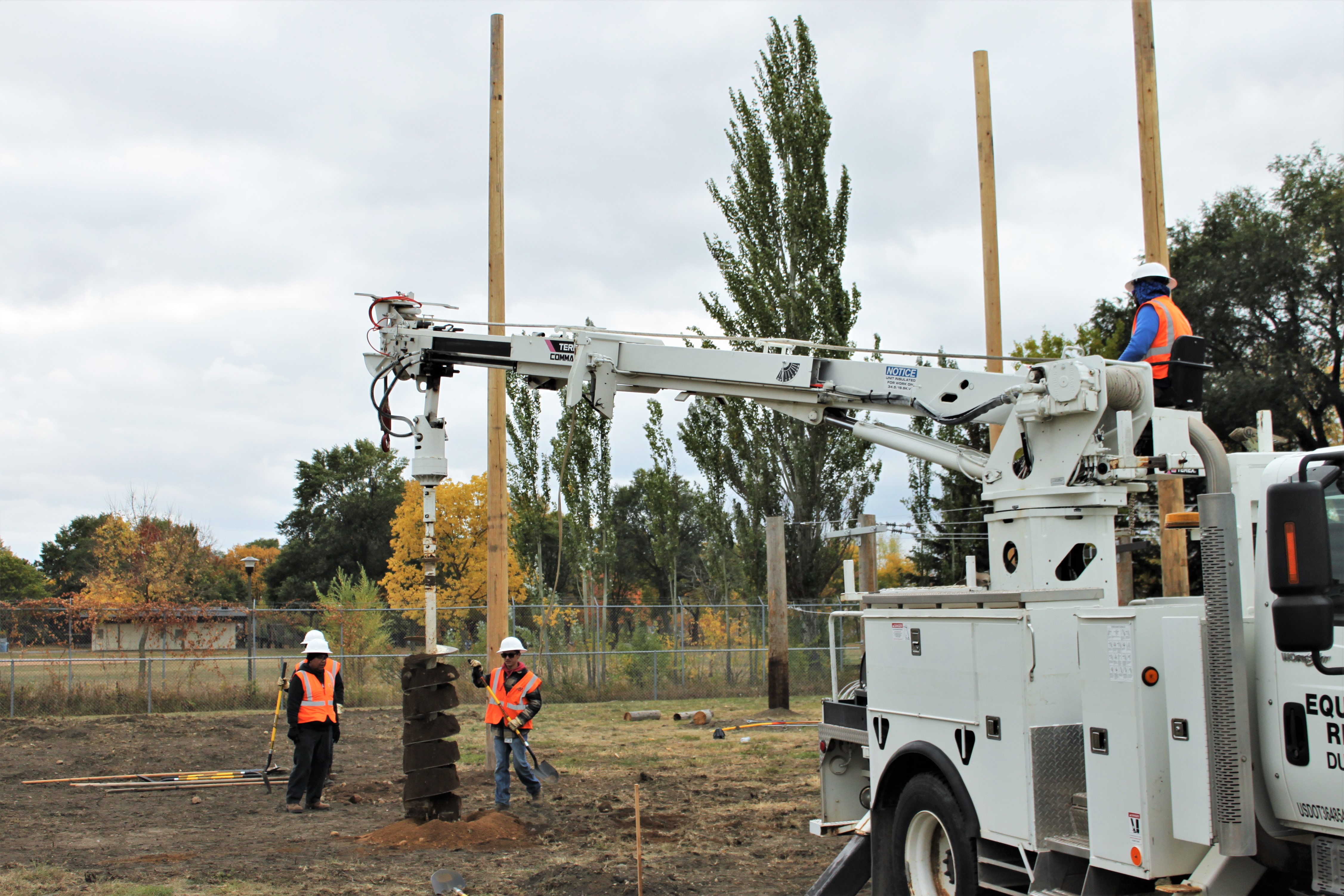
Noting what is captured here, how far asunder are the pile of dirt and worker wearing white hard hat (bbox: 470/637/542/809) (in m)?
0.75

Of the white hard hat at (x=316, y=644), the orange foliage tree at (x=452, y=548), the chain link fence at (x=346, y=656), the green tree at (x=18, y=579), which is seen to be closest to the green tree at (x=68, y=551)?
the green tree at (x=18, y=579)

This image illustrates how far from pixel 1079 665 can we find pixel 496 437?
28.2ft

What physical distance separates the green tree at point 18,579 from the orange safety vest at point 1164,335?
7560cm

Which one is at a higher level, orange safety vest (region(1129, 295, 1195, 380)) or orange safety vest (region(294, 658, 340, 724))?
orange safety vest (region(1129, 295, 1195, 380))

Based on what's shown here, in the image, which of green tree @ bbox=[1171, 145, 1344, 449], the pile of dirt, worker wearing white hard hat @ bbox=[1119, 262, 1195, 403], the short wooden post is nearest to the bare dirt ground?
the pile of dirt

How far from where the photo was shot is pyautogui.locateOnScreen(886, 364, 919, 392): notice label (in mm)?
8305

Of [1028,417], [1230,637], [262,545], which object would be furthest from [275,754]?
[262,545]

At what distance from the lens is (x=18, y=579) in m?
73.8

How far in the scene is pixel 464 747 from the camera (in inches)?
679

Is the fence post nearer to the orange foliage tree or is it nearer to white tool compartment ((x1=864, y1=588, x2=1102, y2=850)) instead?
white tool compartment ((x1=864, y1=588, x2=1102, y2=850))

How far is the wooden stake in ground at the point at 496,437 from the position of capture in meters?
13.0

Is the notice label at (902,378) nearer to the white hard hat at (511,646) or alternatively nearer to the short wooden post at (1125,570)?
the short wooden post at (1125,570)

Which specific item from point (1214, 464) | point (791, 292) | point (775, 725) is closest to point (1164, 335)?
point (1214, 464)

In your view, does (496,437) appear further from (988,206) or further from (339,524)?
(339,524)
